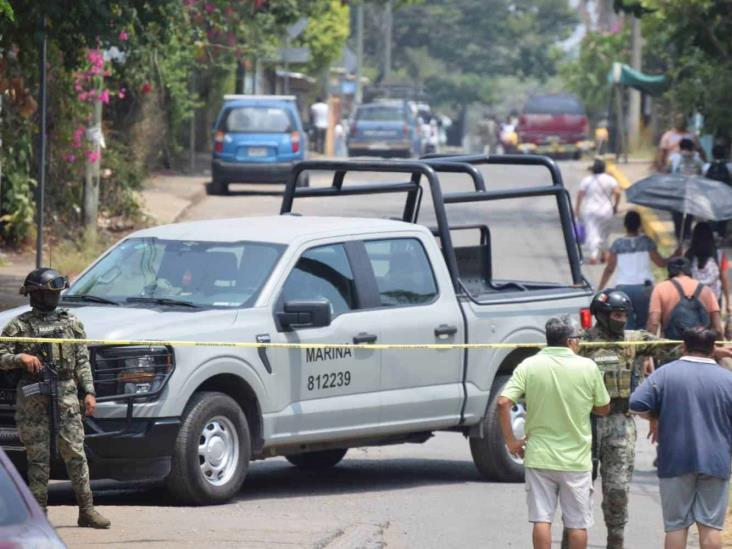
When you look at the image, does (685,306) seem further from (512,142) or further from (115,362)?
(512,142)

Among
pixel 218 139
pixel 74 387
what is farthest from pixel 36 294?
pixel 218 139

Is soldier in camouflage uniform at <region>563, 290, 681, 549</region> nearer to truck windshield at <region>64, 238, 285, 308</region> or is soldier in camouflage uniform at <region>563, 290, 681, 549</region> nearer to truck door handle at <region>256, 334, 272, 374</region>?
truck door handle at <region>256, 334, 272, 374</region>

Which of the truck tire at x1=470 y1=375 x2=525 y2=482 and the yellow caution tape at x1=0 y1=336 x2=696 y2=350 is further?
the truck tire at x1=470 y1=375 x2=525 y2=482

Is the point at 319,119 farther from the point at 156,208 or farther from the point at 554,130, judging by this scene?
the point at 156,208

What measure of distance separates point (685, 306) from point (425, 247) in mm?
2126

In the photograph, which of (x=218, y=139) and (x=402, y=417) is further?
(x=218, y=139)

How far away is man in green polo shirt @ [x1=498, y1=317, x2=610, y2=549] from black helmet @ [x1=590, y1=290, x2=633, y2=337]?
769mm

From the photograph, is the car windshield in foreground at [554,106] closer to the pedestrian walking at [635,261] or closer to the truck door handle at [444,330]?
the pedestrian walking at [635,261]

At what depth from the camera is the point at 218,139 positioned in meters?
30.8

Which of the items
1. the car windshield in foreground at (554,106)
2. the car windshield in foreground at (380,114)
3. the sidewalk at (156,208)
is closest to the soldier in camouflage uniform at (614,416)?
the sidewalk at (156,208)

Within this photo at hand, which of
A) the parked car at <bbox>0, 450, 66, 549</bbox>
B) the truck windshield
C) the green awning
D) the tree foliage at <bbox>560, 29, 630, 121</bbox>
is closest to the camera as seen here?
the parked car at <bbox>0, 450, 66, 549</bbox>

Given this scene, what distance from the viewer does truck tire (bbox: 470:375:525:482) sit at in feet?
38.2

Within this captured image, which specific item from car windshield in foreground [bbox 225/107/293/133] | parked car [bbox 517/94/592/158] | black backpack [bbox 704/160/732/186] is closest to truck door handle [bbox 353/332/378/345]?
black backpack [bbox 704/160/732/186]

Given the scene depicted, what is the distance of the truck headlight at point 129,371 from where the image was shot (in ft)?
31.1
